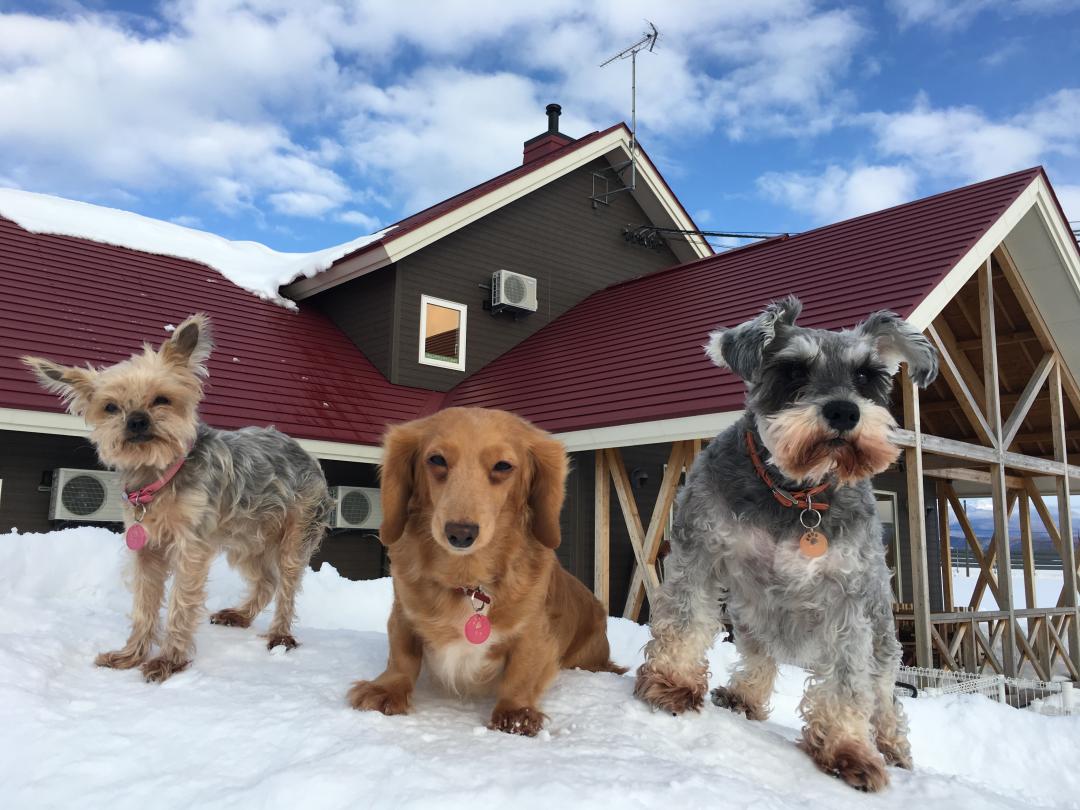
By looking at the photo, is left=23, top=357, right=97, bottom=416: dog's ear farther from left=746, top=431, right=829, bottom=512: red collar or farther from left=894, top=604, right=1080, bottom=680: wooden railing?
left=894, top=604, right=1080, bottom=680: wooden railing

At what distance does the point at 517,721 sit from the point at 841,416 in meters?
1.65

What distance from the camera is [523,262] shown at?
569 inches

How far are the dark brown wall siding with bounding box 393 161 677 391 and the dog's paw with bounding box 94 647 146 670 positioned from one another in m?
8.83

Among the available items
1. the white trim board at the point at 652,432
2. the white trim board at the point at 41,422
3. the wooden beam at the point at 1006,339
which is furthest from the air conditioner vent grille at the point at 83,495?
the wooden beam at the point at 1006,339

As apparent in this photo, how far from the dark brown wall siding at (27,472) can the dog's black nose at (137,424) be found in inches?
283

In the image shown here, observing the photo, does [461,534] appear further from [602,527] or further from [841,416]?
[602,527]

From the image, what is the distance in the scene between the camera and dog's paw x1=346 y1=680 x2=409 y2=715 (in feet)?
9.98

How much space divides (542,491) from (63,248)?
11.0 metres

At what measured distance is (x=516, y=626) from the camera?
10.3 ft

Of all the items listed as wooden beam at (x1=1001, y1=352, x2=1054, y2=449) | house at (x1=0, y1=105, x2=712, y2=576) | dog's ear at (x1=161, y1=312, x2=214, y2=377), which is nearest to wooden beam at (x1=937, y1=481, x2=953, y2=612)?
wooden beam at (x1=1001, y1=352, x2=1054, y2=449)

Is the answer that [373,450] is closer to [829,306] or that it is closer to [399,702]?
[829,306]

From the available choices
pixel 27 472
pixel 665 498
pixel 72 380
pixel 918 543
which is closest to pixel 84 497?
pixel 27 472

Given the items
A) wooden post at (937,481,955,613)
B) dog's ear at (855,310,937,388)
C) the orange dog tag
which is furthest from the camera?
wooden post at (937,481,955,613)

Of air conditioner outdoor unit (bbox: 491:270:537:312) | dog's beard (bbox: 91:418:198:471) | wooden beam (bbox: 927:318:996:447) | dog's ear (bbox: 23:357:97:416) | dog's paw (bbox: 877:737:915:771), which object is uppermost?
air conditioner outdoor unit (bbox: 491:270:537:312)
